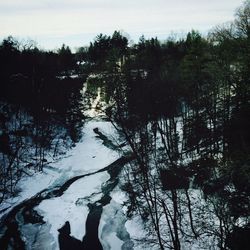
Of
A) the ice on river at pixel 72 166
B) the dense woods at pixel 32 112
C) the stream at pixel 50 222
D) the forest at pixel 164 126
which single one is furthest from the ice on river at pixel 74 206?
the dense woods at pixel 32 112

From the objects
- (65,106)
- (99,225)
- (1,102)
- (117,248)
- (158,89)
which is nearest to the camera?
(117,248)

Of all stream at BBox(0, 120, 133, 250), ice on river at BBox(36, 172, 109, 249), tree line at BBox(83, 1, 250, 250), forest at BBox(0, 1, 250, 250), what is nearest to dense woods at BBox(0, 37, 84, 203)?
forest at BBox(0, 1, 250, 250)

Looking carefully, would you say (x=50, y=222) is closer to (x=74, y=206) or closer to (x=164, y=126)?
(x=74, y=206)

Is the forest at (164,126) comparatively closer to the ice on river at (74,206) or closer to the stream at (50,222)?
the stream at (50,222)

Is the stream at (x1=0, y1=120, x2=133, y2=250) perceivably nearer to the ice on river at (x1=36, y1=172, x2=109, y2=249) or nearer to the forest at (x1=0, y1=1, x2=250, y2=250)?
the ice on river at (x1=36, y1=172, x2=109, y2=249)

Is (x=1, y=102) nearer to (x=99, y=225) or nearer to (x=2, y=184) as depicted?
(x=2, y=184)

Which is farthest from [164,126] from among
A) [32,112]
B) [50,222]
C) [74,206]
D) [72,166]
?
[50,222]

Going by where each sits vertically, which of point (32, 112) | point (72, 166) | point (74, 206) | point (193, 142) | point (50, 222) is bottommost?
point (50, 222)

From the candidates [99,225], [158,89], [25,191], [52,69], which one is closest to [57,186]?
[25,191]
